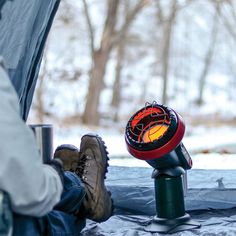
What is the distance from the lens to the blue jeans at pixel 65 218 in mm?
1368

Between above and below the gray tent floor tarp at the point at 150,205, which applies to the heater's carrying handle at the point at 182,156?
above

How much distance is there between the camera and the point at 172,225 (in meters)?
1.77

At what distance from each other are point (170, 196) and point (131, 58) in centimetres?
1717

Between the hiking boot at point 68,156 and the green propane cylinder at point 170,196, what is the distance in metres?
0.31

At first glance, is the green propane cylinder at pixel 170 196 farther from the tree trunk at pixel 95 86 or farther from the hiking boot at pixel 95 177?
the tree trunk at pixel 95 86

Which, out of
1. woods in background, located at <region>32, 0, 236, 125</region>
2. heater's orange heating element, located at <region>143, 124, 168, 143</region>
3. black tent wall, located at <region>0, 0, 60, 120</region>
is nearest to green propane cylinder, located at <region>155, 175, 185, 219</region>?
heater's orange heating element, located at <region>143, 124, 168, 143</region>

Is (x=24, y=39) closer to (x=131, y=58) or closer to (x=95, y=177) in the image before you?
(x=95, y=177)

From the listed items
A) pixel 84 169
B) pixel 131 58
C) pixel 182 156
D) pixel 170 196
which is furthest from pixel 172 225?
pixel 131 58

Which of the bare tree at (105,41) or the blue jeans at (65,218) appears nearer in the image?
the blue jeans at (65,218)

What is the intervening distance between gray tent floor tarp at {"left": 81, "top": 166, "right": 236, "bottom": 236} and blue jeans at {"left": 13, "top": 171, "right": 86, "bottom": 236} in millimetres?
194

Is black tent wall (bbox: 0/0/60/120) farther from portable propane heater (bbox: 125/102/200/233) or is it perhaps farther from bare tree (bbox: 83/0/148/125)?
bare tree (bbox: 83/0/148/125)

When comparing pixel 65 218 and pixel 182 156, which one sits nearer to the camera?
pixel 65 218

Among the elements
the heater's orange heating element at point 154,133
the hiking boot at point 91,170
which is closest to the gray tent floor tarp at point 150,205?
the hiking boot at point 91,170

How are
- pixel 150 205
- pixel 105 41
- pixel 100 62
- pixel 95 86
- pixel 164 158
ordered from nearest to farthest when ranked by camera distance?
1. pixel 164 158
2. pixel 150 205
3. pixel 105 41
4. pixel 100 62
5. pixel 95 86
